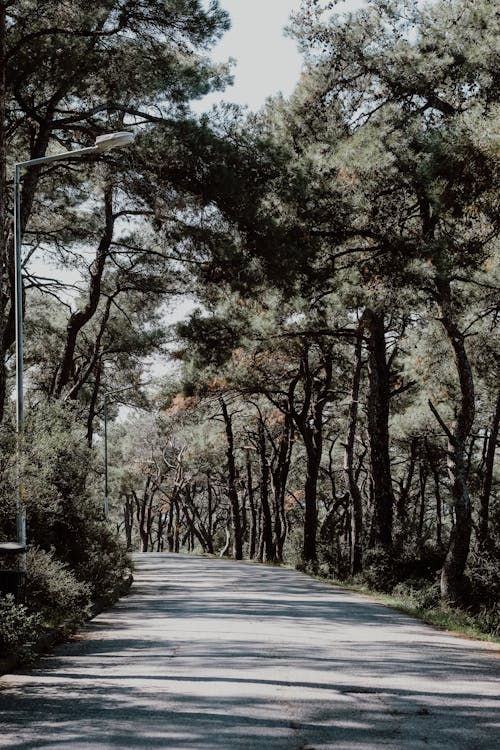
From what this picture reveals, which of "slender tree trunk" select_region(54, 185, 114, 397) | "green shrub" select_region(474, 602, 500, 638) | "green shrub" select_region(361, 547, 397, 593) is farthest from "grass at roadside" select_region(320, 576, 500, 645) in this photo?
"slender tree trunk" select_region(54, 185, 114, 397)

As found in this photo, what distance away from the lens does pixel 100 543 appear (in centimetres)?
1739

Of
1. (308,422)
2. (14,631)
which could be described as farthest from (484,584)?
(308,422)

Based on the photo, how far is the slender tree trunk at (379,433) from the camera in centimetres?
2200

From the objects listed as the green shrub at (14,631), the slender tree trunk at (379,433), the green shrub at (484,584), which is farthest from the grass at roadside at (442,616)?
the green shrub at (14,631)

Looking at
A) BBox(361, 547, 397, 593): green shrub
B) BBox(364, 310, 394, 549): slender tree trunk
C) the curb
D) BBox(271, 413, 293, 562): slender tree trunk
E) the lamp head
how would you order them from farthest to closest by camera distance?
BBox(271, 413, 293, 562): slender tree trunk
BBox(364, 310, 394, 549): slender tree trunk
BBox(361, 547, 397, 593): green shrub
the lamp head
the curb

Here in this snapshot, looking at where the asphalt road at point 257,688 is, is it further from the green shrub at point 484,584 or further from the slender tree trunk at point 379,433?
the slender tree trunk at point 379,433

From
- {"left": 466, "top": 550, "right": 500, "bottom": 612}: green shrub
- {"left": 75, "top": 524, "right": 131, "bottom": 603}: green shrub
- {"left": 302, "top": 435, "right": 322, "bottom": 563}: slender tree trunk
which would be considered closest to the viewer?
{"left": 75, "top": 524, "right": 131, "bottom": 603}: green shrub

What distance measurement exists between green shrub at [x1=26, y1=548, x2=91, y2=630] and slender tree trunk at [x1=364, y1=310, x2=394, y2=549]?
11.4 meters

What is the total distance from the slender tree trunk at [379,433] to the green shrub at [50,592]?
11.4m

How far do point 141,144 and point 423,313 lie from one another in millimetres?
8176

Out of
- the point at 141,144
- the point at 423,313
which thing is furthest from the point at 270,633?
the point at 423,313

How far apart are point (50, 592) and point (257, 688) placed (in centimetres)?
542

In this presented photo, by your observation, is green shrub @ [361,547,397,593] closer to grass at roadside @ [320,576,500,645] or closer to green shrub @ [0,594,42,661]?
grass at roadside @ [320,576,500,645]

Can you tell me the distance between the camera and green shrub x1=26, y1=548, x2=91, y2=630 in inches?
446
